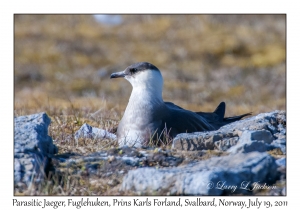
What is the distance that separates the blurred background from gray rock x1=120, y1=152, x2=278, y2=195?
1210 cm

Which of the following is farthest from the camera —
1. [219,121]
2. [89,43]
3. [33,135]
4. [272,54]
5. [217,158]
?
[89,43]

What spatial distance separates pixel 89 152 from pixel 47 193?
89 centimetres

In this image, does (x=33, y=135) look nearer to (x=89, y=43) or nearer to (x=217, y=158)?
(x=217, y=158)

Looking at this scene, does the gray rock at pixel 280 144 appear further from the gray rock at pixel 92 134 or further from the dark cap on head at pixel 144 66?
the dark cap on head at pixel 144 66

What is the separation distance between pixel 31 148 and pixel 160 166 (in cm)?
110

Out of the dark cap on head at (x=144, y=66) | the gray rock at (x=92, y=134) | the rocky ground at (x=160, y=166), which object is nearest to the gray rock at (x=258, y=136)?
the rocky ground at (x=160, y=166)

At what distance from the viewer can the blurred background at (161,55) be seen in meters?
19.1

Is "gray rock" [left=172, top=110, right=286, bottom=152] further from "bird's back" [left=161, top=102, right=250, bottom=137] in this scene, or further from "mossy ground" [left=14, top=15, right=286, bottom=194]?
"mossy ground" [left=14, top=15, right=286, bottom=194]

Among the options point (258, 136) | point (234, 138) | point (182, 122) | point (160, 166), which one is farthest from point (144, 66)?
point (160, 166)

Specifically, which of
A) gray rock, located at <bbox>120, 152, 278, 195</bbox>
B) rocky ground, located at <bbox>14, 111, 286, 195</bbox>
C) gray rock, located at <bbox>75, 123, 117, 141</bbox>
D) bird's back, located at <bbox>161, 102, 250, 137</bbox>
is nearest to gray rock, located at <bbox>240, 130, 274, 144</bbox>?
rocky ground, located at <bbox>14, 111, 286, 195</bbox>

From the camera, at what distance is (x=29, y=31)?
2719 centimetres

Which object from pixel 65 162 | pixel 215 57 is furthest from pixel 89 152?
pixel 215 57

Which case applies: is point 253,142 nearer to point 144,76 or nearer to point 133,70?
point 144,76

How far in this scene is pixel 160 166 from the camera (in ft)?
15.5
